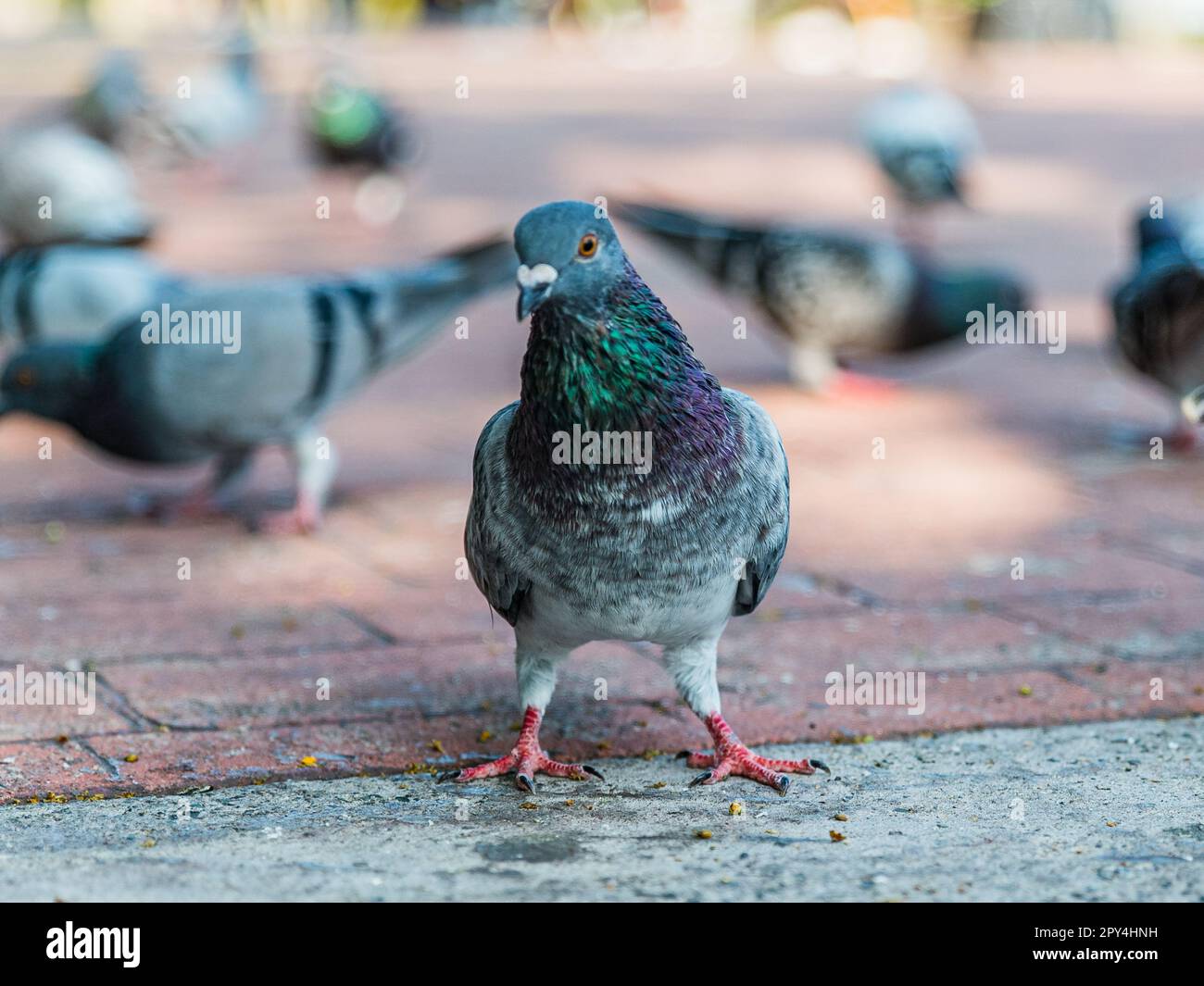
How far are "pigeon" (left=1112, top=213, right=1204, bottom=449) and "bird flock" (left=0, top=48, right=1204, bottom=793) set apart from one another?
0.01m

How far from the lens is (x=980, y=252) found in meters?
12.1

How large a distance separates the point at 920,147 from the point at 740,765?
7813 mm

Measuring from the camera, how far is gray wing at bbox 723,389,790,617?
3494mm

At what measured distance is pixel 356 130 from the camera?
12.8 meters

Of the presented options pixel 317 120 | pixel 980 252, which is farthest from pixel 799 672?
pixel 317 120

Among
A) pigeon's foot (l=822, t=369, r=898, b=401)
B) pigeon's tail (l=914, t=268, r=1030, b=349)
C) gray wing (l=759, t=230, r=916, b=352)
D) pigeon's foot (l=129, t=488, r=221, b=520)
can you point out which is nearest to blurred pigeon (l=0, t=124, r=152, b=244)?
pigeon's foot (l=129, t=488, r=221, b=520)

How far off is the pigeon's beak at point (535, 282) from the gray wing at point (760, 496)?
565mm

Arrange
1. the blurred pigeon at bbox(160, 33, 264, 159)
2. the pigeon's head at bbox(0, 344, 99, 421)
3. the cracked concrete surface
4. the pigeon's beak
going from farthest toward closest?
the blurred pigeon at bbox(160, 33, 264, 159) < the pigeon's head at bbox(0, 344, 99, 421) < the pigeon's beak < the cracked concrete surface

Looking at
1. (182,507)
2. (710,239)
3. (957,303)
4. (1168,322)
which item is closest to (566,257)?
(182,507)

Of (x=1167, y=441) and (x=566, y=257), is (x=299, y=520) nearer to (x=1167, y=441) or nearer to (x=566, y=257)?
(x=566, y=257)

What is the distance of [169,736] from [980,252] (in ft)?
30.8

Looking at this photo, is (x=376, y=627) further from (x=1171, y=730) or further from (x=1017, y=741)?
(x=1171, y=730)

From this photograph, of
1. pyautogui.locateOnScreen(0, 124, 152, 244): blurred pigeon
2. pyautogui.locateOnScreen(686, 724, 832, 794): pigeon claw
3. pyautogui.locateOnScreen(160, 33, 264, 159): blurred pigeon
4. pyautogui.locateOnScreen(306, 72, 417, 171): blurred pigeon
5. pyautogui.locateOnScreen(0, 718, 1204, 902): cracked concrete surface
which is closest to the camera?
pyautogui.locateOnScreen(0, 718, 1204, 902): cracked concrete surface

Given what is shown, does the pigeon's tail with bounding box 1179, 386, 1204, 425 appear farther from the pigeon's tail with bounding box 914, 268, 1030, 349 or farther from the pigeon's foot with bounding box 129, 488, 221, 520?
the pigeon's tail with bounding box 914, 268, 1030, 349
